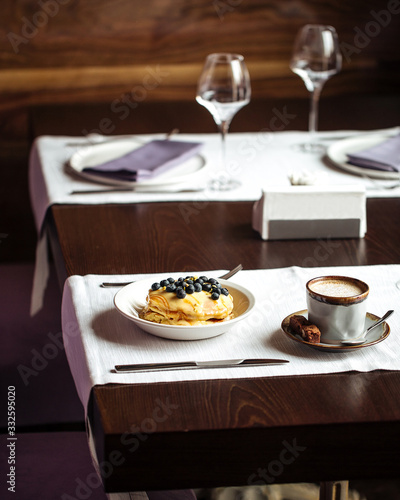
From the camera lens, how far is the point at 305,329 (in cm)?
86

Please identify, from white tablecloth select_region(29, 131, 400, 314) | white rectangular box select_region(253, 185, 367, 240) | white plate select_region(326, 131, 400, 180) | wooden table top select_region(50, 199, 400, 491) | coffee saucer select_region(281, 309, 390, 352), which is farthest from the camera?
white plate select_region(326, 131, 400, 180)

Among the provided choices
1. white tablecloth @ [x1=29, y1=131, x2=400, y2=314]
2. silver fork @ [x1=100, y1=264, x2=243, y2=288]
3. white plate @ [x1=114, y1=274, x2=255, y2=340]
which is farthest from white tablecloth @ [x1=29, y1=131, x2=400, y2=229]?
white plate @ [x1=114, y1=274, x2=255, y2=340]

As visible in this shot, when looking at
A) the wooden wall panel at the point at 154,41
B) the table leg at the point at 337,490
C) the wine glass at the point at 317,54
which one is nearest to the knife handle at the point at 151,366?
the table leg at the point at 337,490

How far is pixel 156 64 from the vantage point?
2.71 meters

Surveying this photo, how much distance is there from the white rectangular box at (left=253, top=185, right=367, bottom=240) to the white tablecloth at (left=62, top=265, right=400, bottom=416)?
20 cm

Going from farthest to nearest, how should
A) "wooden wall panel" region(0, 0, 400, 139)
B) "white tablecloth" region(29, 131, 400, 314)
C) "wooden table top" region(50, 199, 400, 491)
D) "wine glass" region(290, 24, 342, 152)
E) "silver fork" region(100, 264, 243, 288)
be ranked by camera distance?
"wooden wall panel" region(0, 0, 400, 139) < "wine glass" region(290, 24, 342, 152) < "white tablecloth" region(29, 131, 400, 314) < "silver fork" region(100, 264, 243, 288) < "wooden table top" region(50, 199, 400, 491)

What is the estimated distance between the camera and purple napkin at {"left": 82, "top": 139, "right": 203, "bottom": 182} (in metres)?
1.53

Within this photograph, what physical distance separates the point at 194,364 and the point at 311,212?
509 mm

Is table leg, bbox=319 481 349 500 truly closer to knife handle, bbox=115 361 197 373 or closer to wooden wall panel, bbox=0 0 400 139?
knife handle, bbox=115 361 197 373

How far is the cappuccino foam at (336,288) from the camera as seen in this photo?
880mm

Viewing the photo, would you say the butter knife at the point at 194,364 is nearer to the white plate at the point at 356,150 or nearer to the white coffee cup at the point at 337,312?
the white coffee cup at the point at 337,312

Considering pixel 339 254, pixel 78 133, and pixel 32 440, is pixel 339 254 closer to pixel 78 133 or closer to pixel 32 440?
pixel 32 440

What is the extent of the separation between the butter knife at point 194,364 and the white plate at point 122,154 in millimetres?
724

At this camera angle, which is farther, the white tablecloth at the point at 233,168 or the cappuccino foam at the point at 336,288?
the white tablecloth at the point at 233,168
